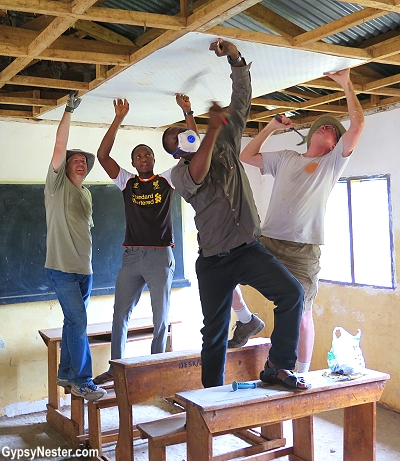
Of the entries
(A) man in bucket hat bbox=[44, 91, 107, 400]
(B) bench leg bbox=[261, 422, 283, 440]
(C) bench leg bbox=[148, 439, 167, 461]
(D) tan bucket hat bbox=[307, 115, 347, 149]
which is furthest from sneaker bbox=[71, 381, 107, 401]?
(D) tan bucket hat bbox=[307, 115, 347, 149]

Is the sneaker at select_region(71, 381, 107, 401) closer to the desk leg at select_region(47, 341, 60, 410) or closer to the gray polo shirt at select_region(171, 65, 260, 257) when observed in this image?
the desk leg at select_region(47, 341, 60, 410)

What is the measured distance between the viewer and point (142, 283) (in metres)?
3.66

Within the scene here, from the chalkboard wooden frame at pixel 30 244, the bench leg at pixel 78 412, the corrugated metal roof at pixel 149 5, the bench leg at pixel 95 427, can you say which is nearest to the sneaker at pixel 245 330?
the bench leg at pixel 95 427

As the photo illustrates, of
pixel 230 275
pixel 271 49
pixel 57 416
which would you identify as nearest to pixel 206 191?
pixel 230 275

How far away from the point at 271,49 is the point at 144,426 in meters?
2.22

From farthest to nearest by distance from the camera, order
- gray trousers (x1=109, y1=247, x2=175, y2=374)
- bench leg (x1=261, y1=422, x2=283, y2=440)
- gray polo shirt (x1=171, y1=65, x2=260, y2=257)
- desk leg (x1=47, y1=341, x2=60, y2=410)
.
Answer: desk leg (x1=47, y1=341, x2=60, y2=410) < bench leg (x1=261, y1=422, x2=283, y2=440) < gray trousers (x1=109, y1=247, x2=175, y2=374) < gray polo shirt (x1=171, y1=65, x2=260, y2=257)

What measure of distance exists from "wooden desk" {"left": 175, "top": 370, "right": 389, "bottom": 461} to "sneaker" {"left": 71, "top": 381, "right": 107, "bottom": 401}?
118cm

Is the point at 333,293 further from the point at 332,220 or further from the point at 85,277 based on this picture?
the point at 85,277

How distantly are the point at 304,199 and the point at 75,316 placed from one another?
1.74 meters

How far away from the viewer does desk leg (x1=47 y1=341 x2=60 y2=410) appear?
434 centimetres

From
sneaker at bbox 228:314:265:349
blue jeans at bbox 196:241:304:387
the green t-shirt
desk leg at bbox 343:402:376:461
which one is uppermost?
the green t-shirt

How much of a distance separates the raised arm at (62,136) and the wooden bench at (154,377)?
1334mm

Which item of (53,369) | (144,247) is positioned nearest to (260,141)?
(144,247)

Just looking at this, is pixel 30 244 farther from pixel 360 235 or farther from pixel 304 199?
pixel 360 235
